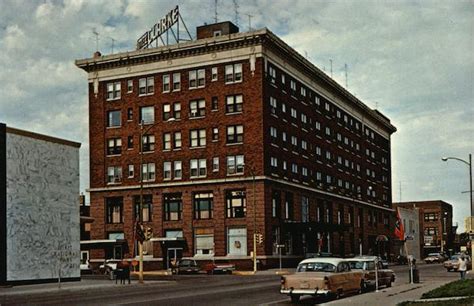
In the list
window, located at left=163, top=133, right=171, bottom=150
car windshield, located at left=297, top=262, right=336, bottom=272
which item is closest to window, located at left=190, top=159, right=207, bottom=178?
window, located at left=163, top=133, right=171, bottom=150

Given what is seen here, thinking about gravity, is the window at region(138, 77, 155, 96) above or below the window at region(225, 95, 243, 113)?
above

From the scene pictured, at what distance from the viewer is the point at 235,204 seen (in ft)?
263

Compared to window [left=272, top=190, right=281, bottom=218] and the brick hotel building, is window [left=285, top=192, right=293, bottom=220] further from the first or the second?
window [left=272, top=190, right=281, bottom=218]

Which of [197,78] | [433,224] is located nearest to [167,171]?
[197,78]

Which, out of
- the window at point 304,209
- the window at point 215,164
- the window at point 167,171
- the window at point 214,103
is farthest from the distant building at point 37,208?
the window at point 304,209

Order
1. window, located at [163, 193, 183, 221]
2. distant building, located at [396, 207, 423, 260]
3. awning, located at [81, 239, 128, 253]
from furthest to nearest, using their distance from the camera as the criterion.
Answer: distant building, located at [396, 207, 423, 260], awning, located at [81, 239, 128, 253], window, located at [163, 193, 183, 221]

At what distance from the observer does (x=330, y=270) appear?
2805cm

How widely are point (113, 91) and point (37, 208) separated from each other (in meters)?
41.7

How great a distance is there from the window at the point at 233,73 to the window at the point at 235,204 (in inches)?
479

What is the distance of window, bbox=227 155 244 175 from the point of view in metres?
80.6

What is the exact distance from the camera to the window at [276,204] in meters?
81.1

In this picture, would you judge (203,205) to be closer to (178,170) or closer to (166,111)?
(178,170)

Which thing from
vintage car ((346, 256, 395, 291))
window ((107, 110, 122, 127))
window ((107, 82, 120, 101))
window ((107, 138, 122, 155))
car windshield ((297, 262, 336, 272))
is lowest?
vintage car ((346, 256, 395, 291))

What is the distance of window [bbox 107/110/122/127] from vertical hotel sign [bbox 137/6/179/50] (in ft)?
27.7
